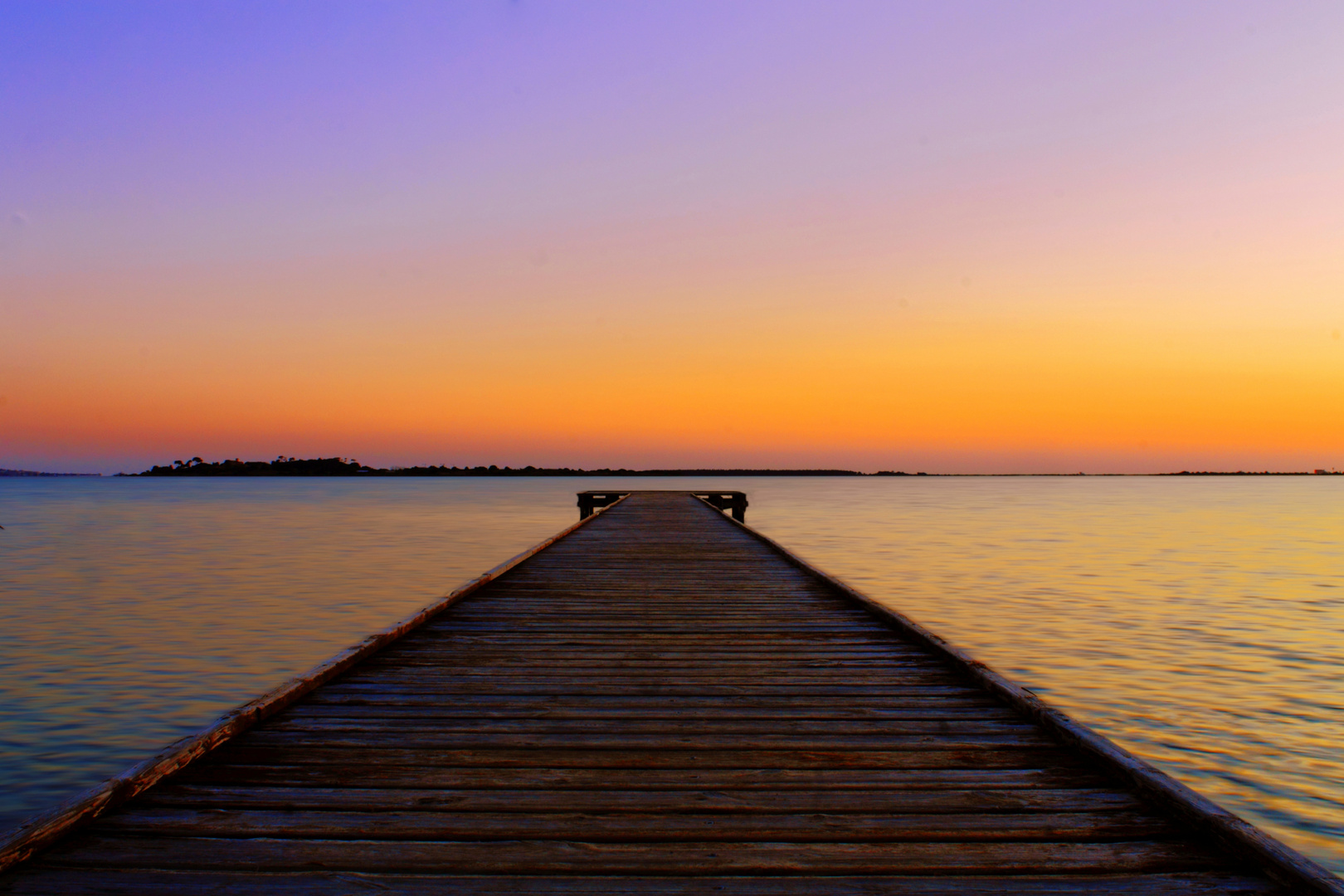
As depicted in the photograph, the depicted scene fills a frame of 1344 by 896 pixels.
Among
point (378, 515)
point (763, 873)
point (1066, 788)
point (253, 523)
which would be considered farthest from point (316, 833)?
point (378, 515)

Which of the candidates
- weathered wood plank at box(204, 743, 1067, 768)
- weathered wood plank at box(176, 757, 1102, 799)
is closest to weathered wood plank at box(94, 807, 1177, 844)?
weathered wood plank at box(176, 757, 1102, 799)

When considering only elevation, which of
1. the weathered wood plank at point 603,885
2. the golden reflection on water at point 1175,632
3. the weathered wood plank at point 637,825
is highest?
the weathered wood plank at point 637,825

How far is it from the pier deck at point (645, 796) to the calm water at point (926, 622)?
2.91 m

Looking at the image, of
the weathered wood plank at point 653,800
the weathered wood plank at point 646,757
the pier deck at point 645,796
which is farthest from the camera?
the weathered wood plank at point 646,757

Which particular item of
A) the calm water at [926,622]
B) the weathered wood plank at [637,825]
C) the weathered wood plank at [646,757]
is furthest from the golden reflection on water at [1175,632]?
the weathered wood plank at [637,825]

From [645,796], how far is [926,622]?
1211 cm

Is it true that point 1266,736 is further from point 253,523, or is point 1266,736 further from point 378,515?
point 378,515

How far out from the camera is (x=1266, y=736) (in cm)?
788

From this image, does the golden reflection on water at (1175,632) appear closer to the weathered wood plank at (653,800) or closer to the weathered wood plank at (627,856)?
the weathered wood plank at (653,800)

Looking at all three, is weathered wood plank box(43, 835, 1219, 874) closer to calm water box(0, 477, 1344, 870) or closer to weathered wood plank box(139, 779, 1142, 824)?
weathered wood plank box(139, 779, 1142, 824)

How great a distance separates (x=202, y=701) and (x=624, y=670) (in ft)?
19.2

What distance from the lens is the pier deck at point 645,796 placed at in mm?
2951

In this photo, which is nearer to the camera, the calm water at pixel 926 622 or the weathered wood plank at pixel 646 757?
the weathered wood plank at pixel 646 757

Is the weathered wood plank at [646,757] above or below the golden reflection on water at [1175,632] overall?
above
